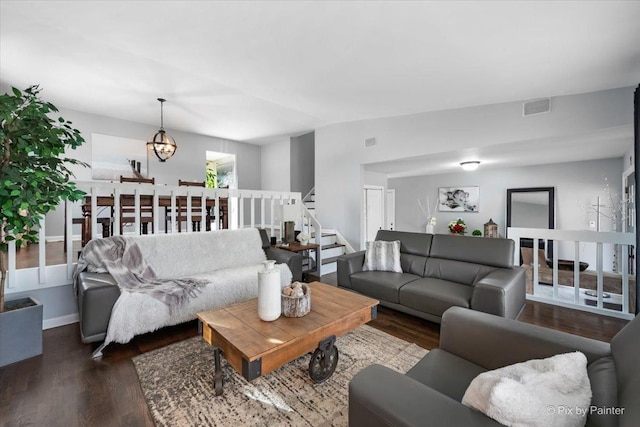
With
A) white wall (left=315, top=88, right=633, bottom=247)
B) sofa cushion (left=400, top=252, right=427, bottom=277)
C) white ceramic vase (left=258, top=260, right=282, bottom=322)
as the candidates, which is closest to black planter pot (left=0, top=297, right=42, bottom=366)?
white ceramic vase (left=258, top=260, right=282, bottom=322)

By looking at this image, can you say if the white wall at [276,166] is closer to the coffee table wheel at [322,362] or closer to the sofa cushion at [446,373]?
the coffee table wheel at [322,362]

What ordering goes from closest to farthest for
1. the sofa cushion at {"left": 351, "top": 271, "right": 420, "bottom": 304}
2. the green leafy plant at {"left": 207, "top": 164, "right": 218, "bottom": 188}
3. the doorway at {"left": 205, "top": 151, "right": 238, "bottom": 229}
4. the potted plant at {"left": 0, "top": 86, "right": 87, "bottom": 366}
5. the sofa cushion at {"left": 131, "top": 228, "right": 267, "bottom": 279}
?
the potted plant at {"left": 0, "top": 86, "right": 87, "bottom": 366} → the sofa cushion at {"left": 131, "top": 228, "right": 267, "bottom": 279} → the sofa cushion at {"left": 351, "top": 271, "right": 420, "bottom": 304} → the doorway at {"left": 205, "top": 151, "right": 238, "bottom": 229} → the green leafy plant at {"left": 207, "top": 164, "right": 218, "bottom": 188}

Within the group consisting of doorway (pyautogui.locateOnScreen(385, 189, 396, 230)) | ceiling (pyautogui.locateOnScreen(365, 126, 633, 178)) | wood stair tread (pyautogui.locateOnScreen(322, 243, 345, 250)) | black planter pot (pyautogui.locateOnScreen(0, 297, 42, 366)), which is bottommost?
black planter pot (pyautogui.locateOnScreen(0, 297, 42, 366))

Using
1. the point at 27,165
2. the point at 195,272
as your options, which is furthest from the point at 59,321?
the point at 27,165

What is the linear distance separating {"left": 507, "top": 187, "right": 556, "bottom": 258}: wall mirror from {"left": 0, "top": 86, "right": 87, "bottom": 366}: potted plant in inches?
299

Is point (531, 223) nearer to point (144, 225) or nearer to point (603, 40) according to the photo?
point (603, 40)

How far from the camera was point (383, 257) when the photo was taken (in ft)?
11.6

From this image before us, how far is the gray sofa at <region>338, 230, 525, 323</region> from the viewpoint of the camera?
8.17 ft

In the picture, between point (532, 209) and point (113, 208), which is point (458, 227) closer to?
point (532, 209)

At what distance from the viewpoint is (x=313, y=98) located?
399cm

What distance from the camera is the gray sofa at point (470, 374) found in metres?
0.88

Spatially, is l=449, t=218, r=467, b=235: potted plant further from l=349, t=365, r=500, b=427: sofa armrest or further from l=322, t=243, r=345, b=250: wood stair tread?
l=349, t=365, r=500, b=427: sofa armrest

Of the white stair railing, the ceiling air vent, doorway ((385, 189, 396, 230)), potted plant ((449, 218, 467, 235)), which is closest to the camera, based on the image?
the white stair railing

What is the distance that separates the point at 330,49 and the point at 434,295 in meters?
2.56
